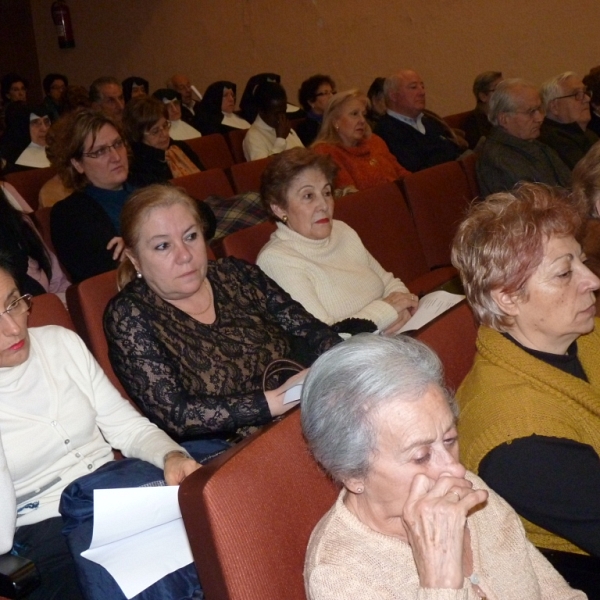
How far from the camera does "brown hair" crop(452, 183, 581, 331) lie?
167 cm

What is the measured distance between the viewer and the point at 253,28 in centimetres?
889

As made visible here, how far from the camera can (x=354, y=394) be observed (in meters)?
1.25

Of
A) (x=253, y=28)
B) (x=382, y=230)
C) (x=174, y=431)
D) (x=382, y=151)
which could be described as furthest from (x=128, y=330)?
A: (x=253, y=28)

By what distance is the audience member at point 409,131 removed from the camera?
5.18 metres

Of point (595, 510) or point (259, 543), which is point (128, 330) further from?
point (595, 510)

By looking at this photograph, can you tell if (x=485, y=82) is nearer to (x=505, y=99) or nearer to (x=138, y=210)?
(x=505, y=99)

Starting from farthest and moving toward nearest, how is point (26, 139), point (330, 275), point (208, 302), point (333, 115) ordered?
point (26, 139) → point (333, 115) → point (330, 275) → point (208, 302)

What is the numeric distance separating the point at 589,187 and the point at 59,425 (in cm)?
166

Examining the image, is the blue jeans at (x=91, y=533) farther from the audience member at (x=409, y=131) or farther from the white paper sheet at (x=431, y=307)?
the audience member at (x=409, y=131)

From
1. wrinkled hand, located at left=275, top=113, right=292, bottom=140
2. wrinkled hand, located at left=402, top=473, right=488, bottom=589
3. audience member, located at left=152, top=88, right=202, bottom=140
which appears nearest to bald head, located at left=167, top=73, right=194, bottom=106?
audience member, located at left=152, top=88, right=202, bottom=140

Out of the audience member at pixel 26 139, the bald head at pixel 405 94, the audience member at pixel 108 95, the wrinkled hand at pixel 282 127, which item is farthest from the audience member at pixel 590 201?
the audience member at pixel 108 95

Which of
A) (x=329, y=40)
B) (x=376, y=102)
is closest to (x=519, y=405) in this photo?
(x=376, y=102)

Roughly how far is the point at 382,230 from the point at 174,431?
6.02 feet

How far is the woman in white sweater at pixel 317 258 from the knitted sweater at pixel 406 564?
1.45 metres
